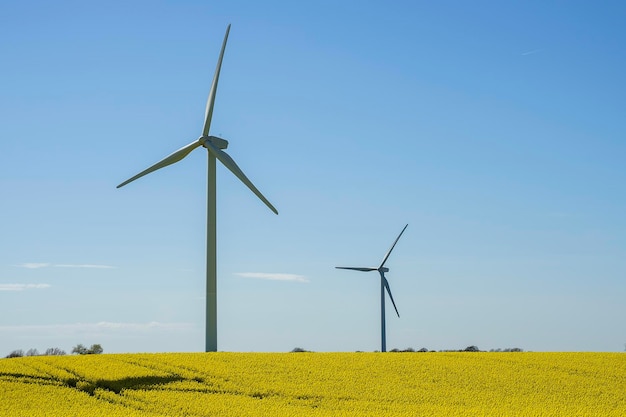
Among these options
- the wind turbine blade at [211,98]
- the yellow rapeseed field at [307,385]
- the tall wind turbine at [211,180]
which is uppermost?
the wind turbine blade at [211,98]

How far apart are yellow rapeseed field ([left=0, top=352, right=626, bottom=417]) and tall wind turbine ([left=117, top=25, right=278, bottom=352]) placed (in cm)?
317

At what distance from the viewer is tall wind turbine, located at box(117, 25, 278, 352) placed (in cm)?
5331

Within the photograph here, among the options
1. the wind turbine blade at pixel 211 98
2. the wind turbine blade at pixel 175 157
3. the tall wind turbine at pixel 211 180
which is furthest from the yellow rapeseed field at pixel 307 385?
the wind turbine blade at pixel 211 98

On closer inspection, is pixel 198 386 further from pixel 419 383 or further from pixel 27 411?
pixel 419 383

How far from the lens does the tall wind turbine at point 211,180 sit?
53312 mm

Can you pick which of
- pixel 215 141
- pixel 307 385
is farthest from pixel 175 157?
pixel 307 385

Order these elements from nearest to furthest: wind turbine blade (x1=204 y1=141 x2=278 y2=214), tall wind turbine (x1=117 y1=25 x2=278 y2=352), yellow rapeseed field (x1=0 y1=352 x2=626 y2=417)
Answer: yellow rapeseed field (x1=0 y1=352 x2=626 y2=417)
tall wind turbine (x1=117 y1=25 x2=278 y2=352)
wind turbine blade (x1=204 y1=141 x2=278 y2=214)

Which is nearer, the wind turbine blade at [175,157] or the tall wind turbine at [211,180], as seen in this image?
the tall wind turbine at [211,180]

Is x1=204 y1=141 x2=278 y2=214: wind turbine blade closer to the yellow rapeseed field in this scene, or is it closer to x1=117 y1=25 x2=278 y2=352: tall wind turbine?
x1=117 y1=25 x2=278 y2=352: tall wind turbine

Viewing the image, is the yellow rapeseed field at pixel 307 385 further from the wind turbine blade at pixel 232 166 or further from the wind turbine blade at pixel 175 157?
the wind turbine blade at pixel 175 157

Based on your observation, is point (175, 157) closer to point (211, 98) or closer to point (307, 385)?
point (211, 98)

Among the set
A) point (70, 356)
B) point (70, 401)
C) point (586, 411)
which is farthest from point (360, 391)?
point (70, 356)

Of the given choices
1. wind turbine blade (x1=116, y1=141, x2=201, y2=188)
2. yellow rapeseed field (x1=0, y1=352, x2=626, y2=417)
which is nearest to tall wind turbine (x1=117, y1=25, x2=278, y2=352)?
wind turbine blade (x1=116, y1=141, x2=201, y2=188)

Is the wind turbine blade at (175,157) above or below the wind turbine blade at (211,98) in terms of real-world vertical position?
below
